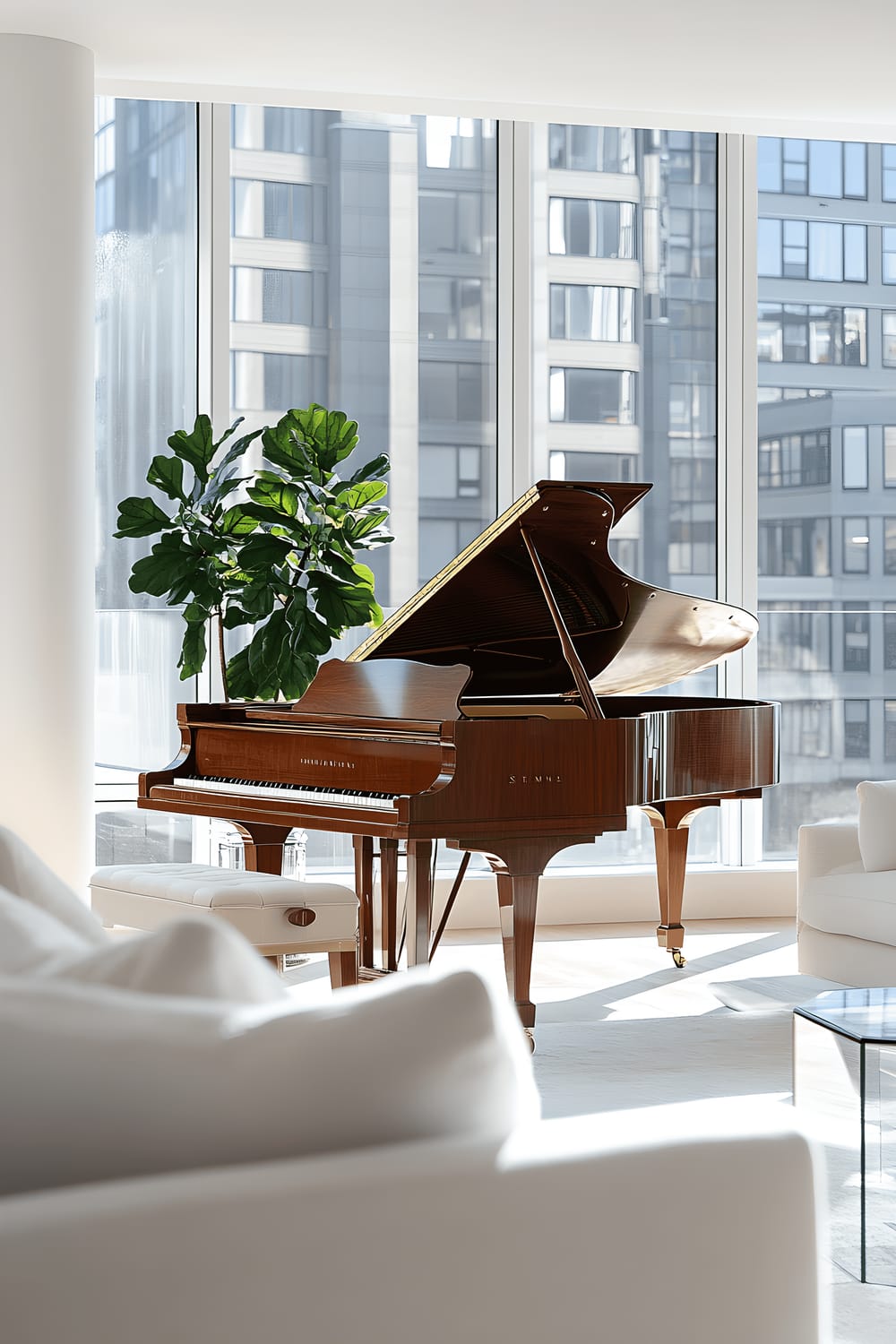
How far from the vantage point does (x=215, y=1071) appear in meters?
0.95

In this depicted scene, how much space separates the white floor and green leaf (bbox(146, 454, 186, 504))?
72.2 inches

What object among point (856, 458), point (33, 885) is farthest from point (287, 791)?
point (856, 458)

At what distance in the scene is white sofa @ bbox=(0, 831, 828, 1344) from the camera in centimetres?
91

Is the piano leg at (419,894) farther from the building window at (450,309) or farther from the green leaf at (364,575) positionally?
the building window at (450,309)

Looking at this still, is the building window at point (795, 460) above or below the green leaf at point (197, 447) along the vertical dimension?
above

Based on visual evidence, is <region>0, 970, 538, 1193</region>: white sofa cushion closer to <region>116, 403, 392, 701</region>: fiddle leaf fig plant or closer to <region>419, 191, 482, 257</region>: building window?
<region>116, 403, 392, 701</region>: fiddle leaf fig plant

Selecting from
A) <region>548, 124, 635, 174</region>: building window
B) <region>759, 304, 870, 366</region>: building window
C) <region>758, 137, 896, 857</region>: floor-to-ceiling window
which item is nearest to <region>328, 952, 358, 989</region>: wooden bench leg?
<region>758, 137, 896, 857</region>: floor-to-ceiling window

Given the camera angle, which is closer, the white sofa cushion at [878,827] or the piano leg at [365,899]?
the white sofa cushion at [878,827]

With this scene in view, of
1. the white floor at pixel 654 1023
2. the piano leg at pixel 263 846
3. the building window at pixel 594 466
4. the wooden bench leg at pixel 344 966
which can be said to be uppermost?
the building window at pixel 594 466

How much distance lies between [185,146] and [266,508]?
6.22ft

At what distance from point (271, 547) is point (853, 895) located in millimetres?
2353

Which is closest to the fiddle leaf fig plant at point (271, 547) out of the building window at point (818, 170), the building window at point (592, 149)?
the building window at point (592, 149)

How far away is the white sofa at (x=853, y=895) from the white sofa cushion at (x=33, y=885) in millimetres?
3388

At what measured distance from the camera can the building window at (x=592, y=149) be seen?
632 cm
